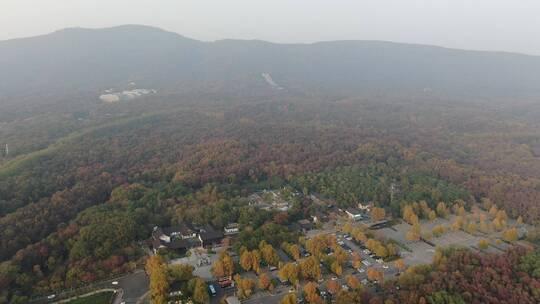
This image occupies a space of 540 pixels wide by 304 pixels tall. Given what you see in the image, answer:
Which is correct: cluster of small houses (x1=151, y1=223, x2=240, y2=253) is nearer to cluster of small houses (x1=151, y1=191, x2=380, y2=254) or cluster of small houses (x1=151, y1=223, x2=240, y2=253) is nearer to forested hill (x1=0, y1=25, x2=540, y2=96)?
cluster of small houses (x1=151, y1=191, x2=380, y2=254)

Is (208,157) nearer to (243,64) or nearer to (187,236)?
(187,236)

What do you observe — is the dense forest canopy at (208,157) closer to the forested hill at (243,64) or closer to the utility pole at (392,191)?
the utility pole at (392,191)

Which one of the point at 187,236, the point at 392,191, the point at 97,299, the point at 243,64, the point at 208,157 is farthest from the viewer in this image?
the point at 243,64

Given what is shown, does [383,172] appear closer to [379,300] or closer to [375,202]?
[375,202]

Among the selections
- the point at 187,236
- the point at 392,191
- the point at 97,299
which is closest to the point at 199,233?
the point at 187,236

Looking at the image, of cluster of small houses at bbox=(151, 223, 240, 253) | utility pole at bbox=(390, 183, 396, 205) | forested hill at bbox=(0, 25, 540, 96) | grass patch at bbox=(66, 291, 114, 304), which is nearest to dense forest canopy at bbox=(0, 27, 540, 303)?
utility pole at bbox=(390, 183, 396, 205)

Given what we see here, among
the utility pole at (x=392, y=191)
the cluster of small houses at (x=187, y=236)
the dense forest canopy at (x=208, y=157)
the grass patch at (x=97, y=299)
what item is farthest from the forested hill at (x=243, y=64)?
the grass patch at (x=97, y=299)
